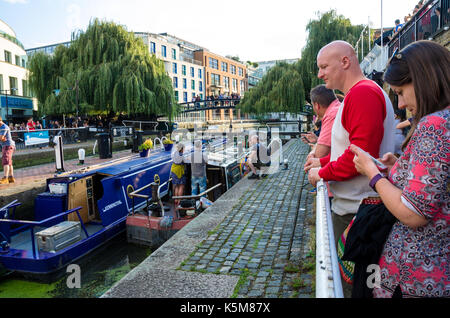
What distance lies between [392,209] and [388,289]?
15.4 inches

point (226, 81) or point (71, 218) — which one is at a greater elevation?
point (226, 81)

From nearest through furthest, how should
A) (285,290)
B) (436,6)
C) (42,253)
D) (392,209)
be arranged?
(392,209) → (285,290) → (42,253) → (436,6)

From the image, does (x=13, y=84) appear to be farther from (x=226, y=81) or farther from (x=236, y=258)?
(x=226, y=81)

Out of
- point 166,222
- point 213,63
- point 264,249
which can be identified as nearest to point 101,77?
point 166,222

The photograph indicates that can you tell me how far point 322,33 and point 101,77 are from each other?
631 inches

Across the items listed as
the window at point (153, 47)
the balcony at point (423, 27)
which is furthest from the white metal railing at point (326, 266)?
the window at point (153, 47)


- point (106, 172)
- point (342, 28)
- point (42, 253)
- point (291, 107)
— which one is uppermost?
point (342, 28)

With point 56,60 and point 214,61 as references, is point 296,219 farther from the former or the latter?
point 214,61

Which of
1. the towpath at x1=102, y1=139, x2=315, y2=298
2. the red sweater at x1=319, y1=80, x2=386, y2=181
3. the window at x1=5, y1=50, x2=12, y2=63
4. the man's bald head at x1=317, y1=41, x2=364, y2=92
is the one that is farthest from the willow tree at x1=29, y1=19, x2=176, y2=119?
the red sweater at x1=319, y1=80, x2=386, y2=181

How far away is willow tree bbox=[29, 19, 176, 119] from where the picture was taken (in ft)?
70.2

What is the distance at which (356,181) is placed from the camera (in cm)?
219

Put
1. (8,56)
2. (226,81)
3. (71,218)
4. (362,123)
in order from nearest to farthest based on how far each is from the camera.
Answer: (362,123)
(71,218)
(8,56)
(226,81)

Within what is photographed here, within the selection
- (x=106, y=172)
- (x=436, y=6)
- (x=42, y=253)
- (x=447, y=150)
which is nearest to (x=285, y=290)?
(x=447, y=150)

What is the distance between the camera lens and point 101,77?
21500mm
